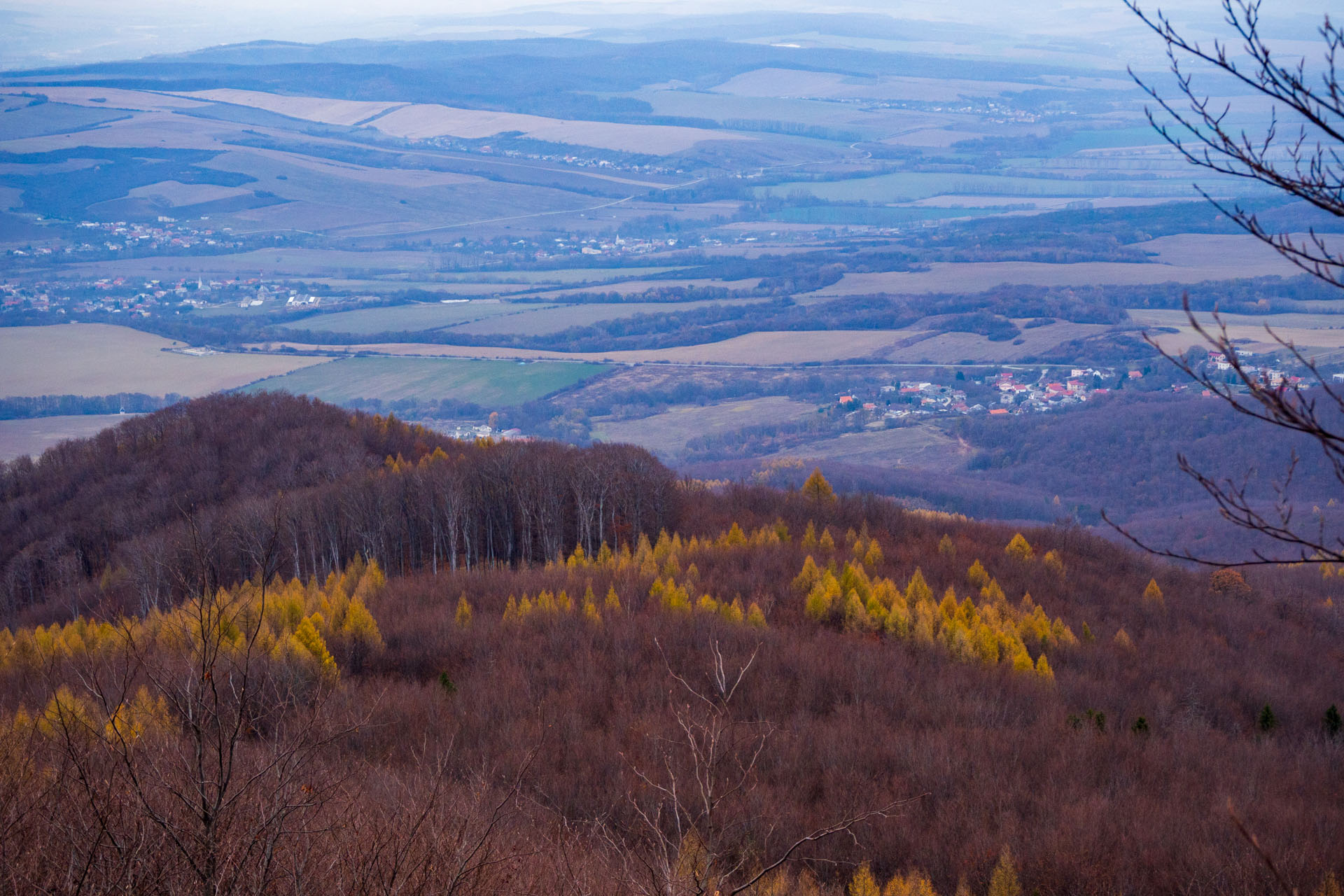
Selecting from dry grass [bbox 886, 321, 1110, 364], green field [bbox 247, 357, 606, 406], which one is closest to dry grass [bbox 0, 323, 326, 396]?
green field [bbox 247, 357, 606, 406]

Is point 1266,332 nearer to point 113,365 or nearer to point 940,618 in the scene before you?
point 940,618

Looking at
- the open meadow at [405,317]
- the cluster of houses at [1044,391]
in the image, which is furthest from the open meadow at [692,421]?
the open meadow at [405,317]

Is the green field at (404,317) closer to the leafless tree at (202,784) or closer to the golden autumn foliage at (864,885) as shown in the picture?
the leafless tree at (202,784)

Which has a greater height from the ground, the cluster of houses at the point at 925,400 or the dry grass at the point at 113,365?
the dry grass at the point at 113,365

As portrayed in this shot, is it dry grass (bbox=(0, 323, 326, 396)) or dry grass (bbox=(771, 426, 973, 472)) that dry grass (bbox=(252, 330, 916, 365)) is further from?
dry grass (bbox=(771, 426, 973, 472))

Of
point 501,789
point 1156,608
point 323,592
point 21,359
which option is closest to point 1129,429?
point 1156,608
